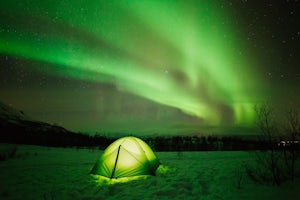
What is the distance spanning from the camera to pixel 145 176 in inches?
326

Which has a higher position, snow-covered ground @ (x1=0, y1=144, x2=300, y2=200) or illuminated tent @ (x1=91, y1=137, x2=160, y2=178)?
illuminated tent @ (x1=91, y1=137, x2=160, y2=178)

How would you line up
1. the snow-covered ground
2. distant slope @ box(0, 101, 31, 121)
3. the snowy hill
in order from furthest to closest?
distant slope @ box(0, 101, 31, 121) < the snowy hill < the snow-covered ground

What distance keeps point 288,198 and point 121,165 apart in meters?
5.33

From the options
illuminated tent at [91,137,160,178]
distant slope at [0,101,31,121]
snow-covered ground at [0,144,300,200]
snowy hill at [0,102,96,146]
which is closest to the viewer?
snow-covered ground at [0,144,300,200]

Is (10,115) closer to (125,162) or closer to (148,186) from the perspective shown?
(125,162)

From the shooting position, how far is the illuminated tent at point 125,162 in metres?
8.19

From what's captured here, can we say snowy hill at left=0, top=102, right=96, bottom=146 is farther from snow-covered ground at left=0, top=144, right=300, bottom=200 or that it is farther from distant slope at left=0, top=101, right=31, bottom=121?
snow-covered ground at left=0, top=144, right=300, bottom=200

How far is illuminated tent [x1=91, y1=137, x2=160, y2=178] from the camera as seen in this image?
8191 millimetres

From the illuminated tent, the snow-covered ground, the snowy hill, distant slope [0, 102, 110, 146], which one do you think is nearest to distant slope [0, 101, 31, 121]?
the snowy hill

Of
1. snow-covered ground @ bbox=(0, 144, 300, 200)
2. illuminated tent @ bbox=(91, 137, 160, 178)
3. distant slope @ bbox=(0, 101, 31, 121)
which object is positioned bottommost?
snow-covered ground @ bbox=(0, 144, 300, 200)

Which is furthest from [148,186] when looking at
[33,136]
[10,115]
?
[10,115]

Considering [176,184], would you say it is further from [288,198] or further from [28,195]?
[28,195]

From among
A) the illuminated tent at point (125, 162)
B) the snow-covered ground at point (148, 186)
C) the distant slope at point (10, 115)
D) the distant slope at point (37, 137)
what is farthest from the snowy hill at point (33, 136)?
the illuminated tent at point (125, 162)

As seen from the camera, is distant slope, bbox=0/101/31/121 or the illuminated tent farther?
distant slope, bbox=0/101/31/121
